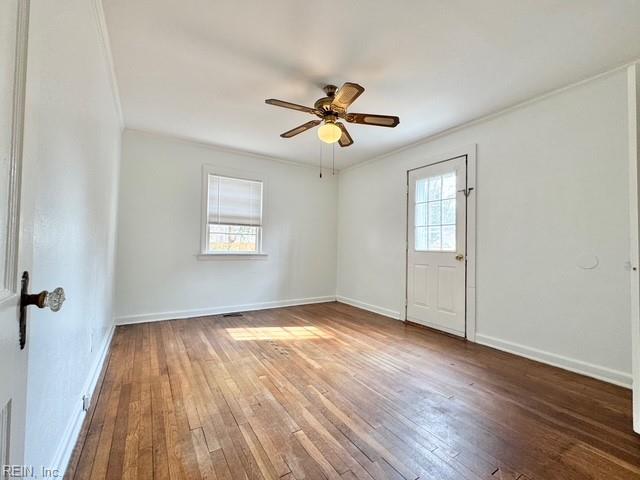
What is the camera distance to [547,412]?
1930 millimetres

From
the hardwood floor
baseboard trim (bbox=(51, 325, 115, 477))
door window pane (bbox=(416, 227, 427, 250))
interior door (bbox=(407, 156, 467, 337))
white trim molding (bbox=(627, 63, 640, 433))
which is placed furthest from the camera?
door window pane (bbox=(416, 227, 427, 250))

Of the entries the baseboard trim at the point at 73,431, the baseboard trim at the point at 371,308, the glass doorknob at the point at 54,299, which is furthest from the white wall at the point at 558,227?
the baseboard trim at the point at 73,431

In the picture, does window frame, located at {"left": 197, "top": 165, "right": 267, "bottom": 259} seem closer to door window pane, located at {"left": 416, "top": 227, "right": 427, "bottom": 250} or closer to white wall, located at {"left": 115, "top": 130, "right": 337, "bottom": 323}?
white wall, located at {"left": 115, "top": 130, "right": 337, "bottom": 323}

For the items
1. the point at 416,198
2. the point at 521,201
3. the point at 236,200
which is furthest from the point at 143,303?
the point at 521,201

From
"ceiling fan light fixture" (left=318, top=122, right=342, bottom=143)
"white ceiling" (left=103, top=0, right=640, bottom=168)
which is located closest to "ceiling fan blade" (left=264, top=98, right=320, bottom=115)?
"ceiling fan light fixture" (left=318, top=122, right=342, bottom=143)

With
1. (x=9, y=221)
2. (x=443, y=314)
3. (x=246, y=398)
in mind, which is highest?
(x=9, y=221)

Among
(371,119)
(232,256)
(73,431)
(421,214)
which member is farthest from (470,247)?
(73,431)

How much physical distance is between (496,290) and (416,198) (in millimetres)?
1586

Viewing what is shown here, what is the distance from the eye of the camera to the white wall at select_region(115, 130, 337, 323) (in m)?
3.79

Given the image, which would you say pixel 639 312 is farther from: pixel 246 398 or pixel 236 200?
pixel 236 200

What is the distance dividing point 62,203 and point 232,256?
10.7 ft

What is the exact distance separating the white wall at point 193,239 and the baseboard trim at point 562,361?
117 inches

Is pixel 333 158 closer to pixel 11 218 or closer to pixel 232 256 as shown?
pixel 232 256

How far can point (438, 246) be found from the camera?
148 inches
